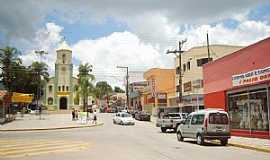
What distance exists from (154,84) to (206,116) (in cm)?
5817

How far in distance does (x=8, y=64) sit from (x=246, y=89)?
70.3 meters

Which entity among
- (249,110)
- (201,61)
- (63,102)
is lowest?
(249,110)

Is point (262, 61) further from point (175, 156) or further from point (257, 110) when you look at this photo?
point (175, 156)

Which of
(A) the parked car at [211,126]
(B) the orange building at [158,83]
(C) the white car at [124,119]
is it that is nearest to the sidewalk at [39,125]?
(C) the white car at [124,119]

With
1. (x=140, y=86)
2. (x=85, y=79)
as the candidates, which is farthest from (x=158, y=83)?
(x=140, y=86)

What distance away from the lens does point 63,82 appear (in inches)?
4316

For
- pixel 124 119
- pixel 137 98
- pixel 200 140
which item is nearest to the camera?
pixel 200 140

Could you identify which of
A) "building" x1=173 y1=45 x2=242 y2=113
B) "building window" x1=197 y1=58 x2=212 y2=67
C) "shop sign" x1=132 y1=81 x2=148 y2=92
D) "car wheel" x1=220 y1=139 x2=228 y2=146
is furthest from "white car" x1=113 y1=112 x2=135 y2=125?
"shop sign" x1=132 y1=81 x2=148 y2=92

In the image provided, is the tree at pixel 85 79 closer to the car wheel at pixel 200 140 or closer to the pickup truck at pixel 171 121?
the pickup truck at pixel 171 121

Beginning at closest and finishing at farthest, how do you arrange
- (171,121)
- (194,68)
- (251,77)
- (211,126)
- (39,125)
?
(211,126)
(251,77)
(171,121)
(39,125)
(194,68)

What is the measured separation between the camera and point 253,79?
2630 centimetres

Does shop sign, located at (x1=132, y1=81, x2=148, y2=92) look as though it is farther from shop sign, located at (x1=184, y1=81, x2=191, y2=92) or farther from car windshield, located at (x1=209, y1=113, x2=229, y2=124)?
car windshield, located at (x1=209, y1=113, x2=229, y2=124)

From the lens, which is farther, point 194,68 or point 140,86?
point 140,86

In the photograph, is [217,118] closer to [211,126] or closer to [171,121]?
[211,126]
